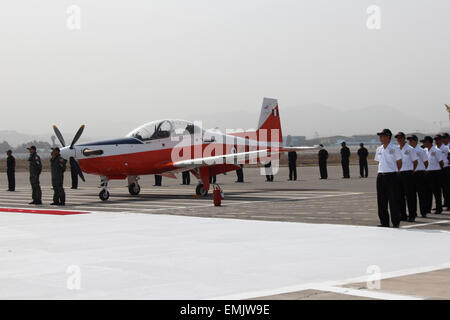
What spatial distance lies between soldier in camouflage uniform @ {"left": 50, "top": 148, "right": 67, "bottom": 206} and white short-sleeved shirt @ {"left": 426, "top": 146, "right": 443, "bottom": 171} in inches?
441

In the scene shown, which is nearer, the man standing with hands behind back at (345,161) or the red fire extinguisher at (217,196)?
the red fire extinguisher at (217,196)

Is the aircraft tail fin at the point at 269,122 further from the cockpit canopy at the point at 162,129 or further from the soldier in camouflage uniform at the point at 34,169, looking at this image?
the soldier in camouflage uniform at the point at 34,169

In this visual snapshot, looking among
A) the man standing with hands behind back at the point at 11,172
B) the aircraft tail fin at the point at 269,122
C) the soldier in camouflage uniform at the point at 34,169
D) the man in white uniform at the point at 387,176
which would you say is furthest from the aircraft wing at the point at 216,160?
the man standing with hands behind back at the point at 11,172

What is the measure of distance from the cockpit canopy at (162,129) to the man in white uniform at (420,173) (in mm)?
10147

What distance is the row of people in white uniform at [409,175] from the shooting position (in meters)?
12.7

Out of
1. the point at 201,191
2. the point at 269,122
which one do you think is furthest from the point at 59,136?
the point at 269,122

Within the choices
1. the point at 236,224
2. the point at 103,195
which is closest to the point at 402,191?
the point at 236,224

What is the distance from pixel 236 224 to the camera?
1365 cm

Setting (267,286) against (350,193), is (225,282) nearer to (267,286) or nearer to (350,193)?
(267,286)

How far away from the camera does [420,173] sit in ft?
50.2

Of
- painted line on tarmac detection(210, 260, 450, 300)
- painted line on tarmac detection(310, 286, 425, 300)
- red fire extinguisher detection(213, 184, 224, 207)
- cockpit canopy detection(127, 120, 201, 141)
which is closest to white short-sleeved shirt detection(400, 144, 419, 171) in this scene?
red fire extinguisher detection(213, 184, 224, 207)

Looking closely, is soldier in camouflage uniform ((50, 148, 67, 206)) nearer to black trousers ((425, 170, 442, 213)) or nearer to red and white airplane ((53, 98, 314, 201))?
red and white airplane ((53, 98, 314, 201))

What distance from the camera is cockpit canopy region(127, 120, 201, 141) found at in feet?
76.1
